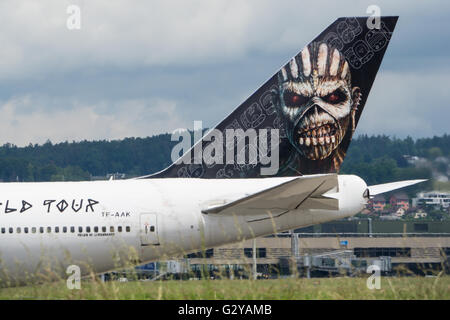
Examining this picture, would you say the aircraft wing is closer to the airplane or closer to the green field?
the airplane

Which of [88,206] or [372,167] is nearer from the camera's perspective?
[88,206]

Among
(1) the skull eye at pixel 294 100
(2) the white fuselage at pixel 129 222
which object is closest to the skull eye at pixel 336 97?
(1) the skull eye at pixel 294 100

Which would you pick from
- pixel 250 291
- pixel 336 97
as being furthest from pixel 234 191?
pixel 250 291

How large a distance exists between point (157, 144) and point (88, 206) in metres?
166

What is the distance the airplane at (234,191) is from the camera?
81.8 ft

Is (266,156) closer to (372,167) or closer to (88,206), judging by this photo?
(88,206)

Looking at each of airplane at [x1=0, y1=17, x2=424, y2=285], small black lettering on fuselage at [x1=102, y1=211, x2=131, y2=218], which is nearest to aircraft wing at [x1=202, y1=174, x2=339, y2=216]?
airplane at [x1=0, y1=17, x2=424, y2=285]

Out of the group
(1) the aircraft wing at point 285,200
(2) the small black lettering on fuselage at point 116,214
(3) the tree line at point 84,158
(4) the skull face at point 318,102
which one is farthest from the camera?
(3) the tree line at point 84,158

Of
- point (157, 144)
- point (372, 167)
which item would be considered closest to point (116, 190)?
point (372, 167)

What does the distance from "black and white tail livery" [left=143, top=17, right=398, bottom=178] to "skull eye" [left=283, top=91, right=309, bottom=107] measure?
0.02 meters

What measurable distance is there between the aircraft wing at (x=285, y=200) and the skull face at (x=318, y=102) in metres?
2.15

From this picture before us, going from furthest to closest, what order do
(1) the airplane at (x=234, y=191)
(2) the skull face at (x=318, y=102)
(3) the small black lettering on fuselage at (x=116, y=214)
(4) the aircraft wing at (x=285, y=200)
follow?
(2) the skull face at (x=318, y=102) < (3) the small black lettering on fuselage at (x=116, y=214) < (1) the airplane at (x=234, y=191) < (4) the aircraft wing at (x=285, y=200)

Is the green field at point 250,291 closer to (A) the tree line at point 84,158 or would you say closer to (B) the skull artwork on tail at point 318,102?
(B) the skull artwork on tail at point 318,102

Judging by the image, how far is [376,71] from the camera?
26500mm
